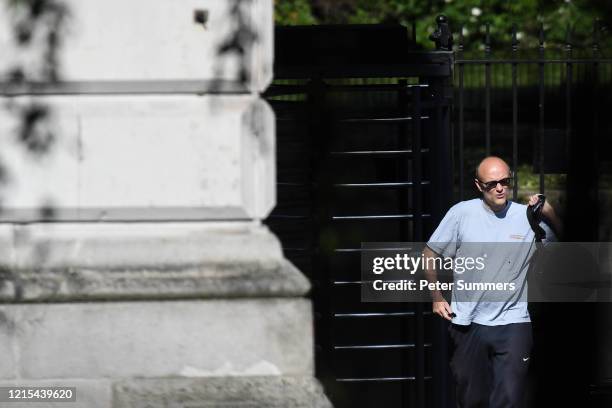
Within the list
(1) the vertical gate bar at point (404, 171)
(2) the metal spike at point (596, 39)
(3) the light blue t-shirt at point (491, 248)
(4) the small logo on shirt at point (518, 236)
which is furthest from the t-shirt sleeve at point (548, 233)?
(2) the metal spike at point (596, 39)

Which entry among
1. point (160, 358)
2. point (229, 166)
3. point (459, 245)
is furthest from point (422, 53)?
point (160, 358)

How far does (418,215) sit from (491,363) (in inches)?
37.1

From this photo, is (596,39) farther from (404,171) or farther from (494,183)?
(404,171)

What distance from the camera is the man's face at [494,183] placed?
22.5 ft

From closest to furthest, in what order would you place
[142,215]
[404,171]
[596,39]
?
1. [142,215]
2. [404,171]
3. [596,39]

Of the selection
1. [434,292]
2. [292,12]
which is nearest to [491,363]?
[434,292]

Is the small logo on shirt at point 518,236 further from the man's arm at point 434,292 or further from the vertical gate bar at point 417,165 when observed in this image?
the vertical gate bar at point 417,165

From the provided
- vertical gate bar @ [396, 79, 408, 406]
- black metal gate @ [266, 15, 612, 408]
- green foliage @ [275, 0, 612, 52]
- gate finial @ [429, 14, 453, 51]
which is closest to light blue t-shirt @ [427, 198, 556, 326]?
black metal gate @ [266, 15, 612, 408]

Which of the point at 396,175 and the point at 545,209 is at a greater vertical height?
the point at 396,175

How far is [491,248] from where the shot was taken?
22.7ft

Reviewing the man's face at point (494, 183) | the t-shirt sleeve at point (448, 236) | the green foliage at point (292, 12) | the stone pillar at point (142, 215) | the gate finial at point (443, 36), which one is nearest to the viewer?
the stone pillar at point (142, 215)

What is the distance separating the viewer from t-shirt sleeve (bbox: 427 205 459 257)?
6.98 m

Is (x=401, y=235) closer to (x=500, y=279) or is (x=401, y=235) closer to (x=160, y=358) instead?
(x=500, y=279)

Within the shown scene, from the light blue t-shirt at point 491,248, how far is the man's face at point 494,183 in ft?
0.20
